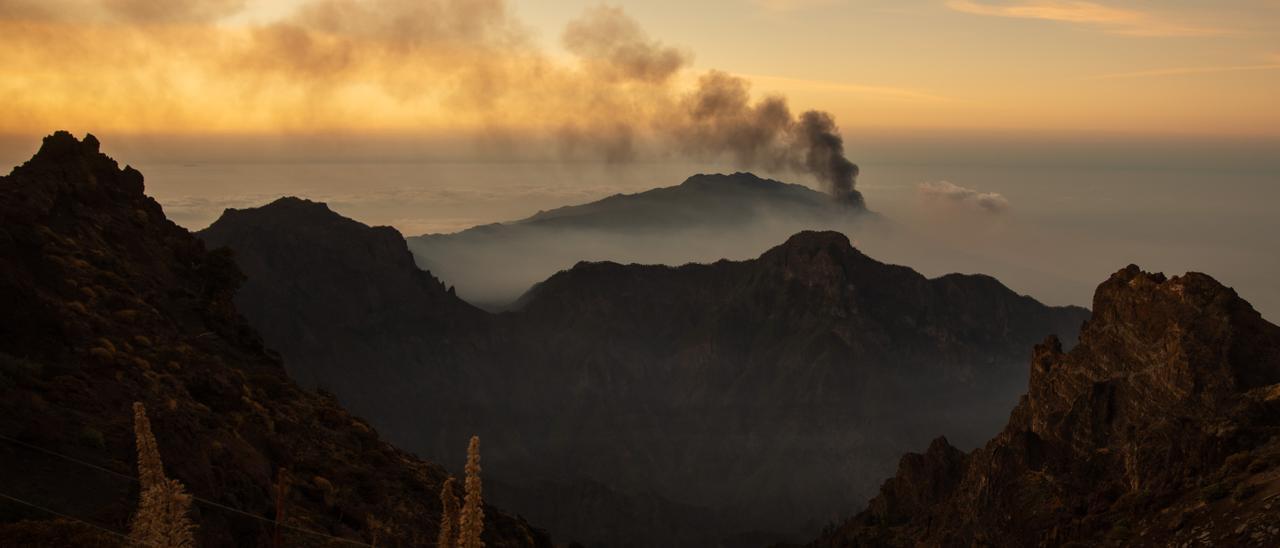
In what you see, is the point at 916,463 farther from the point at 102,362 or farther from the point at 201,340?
the point at 102,362

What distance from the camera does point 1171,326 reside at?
82.8 meters

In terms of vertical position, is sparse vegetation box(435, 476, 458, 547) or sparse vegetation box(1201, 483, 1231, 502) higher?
sparse vegetation box(1201, 483, 1231, 502)

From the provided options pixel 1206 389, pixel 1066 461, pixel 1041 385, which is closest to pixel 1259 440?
pixel 1206 389

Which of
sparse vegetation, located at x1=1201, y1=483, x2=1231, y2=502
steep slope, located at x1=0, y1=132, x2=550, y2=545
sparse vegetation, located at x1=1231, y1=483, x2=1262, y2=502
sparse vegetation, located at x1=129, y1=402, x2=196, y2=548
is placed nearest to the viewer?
sparse vegetation, located at x1=129, y1=402, x2=196, y2=548

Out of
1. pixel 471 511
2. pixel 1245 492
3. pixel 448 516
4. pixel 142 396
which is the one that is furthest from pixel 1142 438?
pixel 471 511

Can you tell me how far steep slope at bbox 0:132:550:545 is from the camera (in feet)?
142

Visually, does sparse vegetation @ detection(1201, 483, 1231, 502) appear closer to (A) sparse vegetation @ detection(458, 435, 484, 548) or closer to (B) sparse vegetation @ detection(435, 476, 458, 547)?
(B) sparse vegetation @ detection(435, 476, 458, 547)

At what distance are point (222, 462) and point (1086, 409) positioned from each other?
2500 inches

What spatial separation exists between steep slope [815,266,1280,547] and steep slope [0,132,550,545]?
33.8m

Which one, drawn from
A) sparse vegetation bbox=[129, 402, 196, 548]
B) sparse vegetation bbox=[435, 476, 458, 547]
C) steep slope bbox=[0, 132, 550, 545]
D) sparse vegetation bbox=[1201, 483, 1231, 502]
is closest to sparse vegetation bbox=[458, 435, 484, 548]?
sparse vegetation bbox=[435, 476, 458, 547]

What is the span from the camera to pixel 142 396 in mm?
53594

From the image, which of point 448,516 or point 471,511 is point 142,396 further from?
point 471,511

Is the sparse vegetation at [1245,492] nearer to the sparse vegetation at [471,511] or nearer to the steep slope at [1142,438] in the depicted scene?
the steep slope at [1142,438]

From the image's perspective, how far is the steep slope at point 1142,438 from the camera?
58656 millimetres
